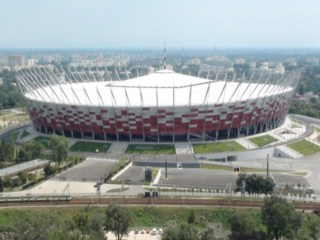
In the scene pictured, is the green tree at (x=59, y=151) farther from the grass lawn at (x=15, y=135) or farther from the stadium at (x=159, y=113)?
the grass lawn at (x=15, y=135)

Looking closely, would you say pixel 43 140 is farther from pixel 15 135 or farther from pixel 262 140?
pixel 262 140

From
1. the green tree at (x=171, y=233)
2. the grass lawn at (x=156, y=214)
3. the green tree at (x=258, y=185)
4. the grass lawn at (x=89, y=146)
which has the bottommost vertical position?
the grass lawn at (x=89, y=146)

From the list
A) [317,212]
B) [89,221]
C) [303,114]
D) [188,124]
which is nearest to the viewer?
[89,221]

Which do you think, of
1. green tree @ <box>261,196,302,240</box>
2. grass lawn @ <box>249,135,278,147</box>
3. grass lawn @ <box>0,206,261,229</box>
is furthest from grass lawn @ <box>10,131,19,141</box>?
green tree @ <box>261,196,302,240</box>

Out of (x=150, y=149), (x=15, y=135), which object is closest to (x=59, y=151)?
(x=150, y=149)

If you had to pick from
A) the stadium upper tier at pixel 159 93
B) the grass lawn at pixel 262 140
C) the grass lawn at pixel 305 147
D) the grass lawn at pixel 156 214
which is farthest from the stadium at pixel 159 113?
the grass lawn at pixel 156 214

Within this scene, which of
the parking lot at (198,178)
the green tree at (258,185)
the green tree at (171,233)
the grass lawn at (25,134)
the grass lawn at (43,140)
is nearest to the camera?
the green tree at (171,233)

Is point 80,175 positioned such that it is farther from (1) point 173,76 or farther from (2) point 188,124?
(1) point 173,76

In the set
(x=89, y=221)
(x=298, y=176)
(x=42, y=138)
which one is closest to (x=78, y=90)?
(x=42, y=138)
